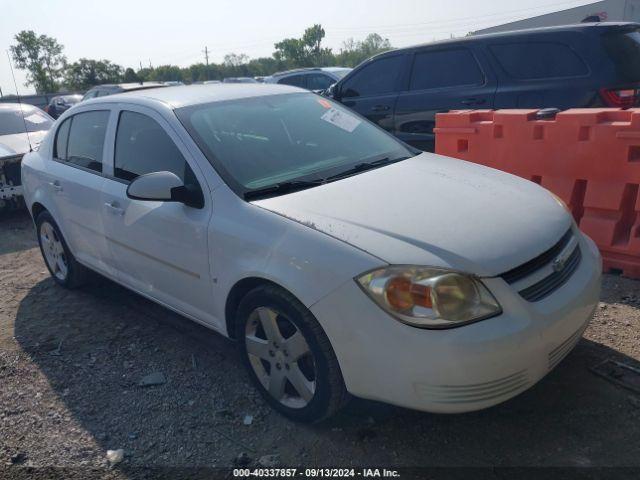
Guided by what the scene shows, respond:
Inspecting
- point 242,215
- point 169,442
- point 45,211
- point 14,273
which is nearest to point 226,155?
point 242,215

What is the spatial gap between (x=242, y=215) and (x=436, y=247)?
1.00 meters

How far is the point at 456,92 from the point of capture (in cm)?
616

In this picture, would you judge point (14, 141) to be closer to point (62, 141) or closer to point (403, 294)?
point (62, 141)

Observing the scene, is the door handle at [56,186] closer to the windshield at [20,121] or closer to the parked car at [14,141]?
the parked car at [14,141]

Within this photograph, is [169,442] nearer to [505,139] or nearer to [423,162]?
[423,162]

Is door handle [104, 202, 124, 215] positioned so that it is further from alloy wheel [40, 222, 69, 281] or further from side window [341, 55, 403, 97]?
side window [341, 55, 403, 97]

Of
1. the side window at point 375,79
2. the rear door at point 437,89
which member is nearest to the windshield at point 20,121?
the side window at point 375,79

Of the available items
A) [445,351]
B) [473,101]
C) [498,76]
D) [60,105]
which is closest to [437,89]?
[473,101]

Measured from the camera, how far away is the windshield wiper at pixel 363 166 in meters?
3.17

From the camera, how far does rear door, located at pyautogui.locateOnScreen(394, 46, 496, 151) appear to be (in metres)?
6.02

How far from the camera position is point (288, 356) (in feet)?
8.94

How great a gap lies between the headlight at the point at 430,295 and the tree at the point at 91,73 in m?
50.0

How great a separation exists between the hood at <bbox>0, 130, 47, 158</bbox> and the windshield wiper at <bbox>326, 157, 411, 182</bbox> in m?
5.33

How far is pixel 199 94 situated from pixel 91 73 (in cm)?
5023
